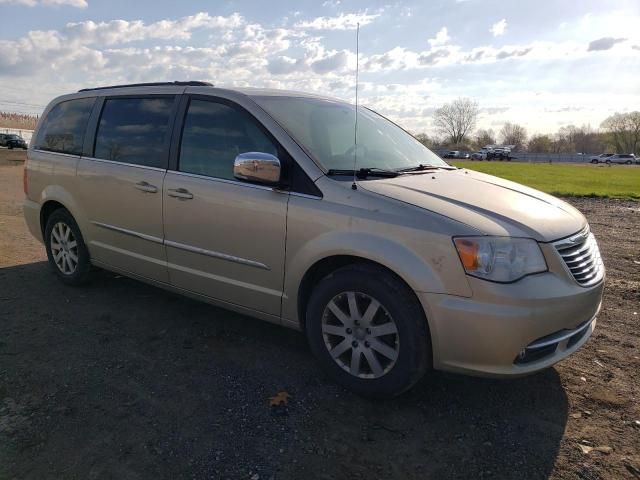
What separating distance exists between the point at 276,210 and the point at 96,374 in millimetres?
1635

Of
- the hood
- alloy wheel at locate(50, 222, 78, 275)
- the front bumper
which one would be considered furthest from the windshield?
alloy wheel at locate(50, 222, 78, 275)

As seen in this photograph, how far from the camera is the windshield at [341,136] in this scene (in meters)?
3.50

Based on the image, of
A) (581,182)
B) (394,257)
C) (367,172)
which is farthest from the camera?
(581,182)

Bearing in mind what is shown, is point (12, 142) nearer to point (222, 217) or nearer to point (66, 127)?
point (66, 127)

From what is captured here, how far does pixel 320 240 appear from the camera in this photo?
3.14 metres

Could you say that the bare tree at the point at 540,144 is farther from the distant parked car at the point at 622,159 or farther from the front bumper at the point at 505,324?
the front bumper at the point at 505,324

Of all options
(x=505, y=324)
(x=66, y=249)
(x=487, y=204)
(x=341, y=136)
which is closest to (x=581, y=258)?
(x=487, y=204)

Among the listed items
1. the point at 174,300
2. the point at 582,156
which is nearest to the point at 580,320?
the point at 174,300

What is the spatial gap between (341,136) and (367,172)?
1.73ft

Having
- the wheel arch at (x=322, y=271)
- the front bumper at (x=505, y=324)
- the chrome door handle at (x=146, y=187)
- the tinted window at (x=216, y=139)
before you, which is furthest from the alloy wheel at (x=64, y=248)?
the front bumper at (x=505, y=324)

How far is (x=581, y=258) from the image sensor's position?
119 inches

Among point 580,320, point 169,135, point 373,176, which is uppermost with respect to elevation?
point 169,135

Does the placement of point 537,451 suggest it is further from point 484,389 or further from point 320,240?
point 320,240

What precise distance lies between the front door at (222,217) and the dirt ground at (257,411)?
0.50m
